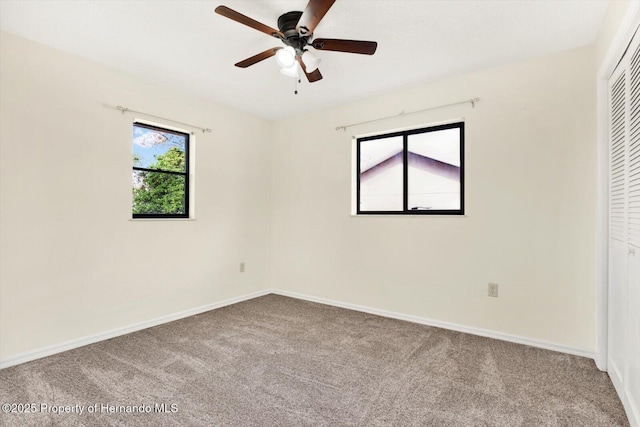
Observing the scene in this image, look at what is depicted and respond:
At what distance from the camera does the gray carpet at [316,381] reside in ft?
5.81

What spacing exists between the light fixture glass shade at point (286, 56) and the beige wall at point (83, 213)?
1766mm

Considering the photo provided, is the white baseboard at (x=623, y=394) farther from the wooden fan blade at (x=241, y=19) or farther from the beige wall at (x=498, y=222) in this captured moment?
the wooden fan blade at (x=241, y=19)

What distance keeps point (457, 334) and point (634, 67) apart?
7.54ft

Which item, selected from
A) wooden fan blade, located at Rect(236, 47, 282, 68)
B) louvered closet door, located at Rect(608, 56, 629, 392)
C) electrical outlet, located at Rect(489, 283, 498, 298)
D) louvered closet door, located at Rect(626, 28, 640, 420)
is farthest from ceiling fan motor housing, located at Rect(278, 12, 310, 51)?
electrical outlet, located at Rect(489, 283, 498, 298)

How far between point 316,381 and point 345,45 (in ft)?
7.24

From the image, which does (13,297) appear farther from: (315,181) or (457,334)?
(457,334)

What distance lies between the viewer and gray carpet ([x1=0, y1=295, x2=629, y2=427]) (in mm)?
1771

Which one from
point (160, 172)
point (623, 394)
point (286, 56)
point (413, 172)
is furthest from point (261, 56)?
point (623, 394)

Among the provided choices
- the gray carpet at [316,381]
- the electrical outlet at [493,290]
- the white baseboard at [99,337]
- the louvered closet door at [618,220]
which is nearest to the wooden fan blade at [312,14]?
the louvered closet door at [618,220]

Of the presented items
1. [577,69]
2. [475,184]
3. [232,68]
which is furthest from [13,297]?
[577,69]

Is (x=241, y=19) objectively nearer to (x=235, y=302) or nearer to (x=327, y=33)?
(x=327, y=33)

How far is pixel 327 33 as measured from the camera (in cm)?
239

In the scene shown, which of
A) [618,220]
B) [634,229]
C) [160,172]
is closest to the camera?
[634,229]

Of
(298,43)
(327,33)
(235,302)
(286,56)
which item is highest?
(327,33)
